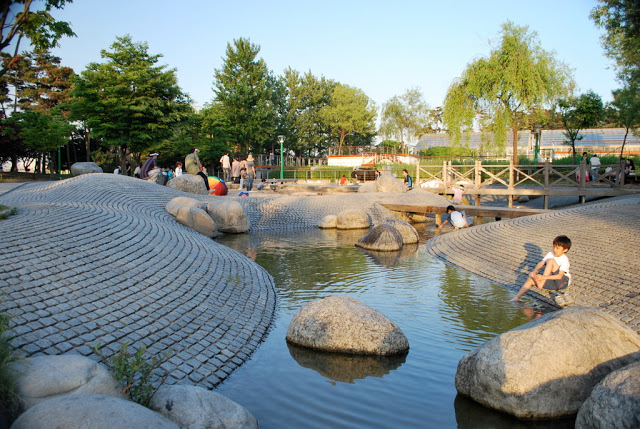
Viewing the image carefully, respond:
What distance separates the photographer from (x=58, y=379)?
3912 millimetres

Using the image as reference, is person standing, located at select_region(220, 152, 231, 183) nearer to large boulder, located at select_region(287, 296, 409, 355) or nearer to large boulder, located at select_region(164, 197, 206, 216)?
large boulder, located at select_region(164, 197, 206, 216)

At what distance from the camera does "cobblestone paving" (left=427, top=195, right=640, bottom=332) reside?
8.61m

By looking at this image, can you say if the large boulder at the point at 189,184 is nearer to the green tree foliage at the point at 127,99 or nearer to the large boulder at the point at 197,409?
the green tree foliage at the point at 127,99

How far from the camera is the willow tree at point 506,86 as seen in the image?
104ft

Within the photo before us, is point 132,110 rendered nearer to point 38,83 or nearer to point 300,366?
point 38,83

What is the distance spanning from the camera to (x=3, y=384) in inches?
143

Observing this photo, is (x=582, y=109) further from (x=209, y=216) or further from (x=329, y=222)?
(x=209, y=216)

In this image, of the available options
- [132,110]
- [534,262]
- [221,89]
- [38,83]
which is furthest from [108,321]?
[38,83]

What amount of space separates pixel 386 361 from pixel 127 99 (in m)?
33.3

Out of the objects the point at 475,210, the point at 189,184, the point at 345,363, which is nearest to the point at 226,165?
the point at 189,184

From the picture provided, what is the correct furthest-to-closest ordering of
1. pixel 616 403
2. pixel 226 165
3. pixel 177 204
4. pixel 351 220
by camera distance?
pixel 226 165
pixel 351 220
pixel 177 204
pixel 616 403

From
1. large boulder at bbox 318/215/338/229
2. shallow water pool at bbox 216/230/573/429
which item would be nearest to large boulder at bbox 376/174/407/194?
large boulder at bbox 318/215/338/229

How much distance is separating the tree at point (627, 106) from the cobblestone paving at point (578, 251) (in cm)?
2520

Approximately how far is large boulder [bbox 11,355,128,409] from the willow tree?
106 ft
